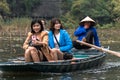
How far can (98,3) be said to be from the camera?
3803cm

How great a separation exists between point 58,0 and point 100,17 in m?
5.44

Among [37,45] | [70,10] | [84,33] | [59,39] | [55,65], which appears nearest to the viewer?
[37,45]

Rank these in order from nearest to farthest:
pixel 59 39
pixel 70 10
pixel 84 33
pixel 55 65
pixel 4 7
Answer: pixel 55 65 → pixel 59 39 → pixel 84 33 → pixel 4 7 → pixel 70 10

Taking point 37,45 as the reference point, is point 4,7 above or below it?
above

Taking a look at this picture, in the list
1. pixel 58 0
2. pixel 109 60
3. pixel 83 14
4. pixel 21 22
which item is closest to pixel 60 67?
pixel 109 60

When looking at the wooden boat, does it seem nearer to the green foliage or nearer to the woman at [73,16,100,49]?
the woman at [73,16,100,49]

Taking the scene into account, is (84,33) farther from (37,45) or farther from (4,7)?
(4,7)

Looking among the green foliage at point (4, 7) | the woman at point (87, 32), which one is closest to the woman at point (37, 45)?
the woman at point (87, 32)

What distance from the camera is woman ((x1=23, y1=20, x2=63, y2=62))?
8539 millimetres

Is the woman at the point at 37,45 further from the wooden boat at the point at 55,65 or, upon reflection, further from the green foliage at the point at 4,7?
the green foliage at the point at 4,7

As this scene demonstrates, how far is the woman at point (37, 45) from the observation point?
28.0 ft

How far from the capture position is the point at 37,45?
8555 millimetres

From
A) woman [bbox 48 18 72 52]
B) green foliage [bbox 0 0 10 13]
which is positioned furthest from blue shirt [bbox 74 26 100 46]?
green foliage [bbox 0 0 10 13]

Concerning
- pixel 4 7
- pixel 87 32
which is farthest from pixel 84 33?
pixel 4 7
